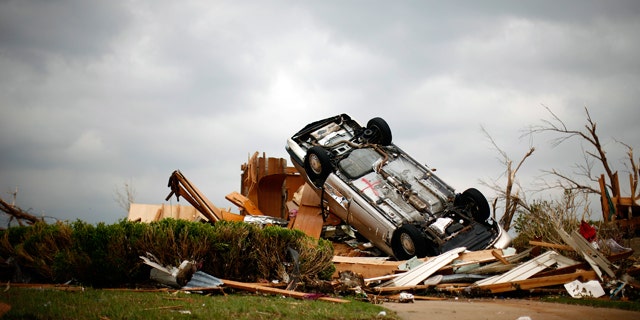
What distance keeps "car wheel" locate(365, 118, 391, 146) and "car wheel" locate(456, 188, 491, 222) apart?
9.75ft

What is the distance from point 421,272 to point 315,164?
4.75m

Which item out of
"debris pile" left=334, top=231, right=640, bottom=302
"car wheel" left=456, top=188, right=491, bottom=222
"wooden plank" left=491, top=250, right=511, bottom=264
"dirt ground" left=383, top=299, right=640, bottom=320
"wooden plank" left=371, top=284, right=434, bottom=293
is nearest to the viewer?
"dirt ground" left=383, top=299, right=640, bottom=320

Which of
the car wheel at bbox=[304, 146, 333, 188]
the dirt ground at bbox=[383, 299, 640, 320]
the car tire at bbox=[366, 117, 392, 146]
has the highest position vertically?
the car tire at bbox=[366, 117, 392, 146]

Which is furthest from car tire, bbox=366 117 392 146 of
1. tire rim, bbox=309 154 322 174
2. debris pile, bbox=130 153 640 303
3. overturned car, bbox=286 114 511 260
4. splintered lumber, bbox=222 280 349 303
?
splintered lumber, bbox=222 280 349 303

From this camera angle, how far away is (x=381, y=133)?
1614 centimetres

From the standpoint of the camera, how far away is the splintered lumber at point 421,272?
10.9 meters

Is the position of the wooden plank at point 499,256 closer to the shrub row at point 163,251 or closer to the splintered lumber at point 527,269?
the splintered lumber at point 527,269

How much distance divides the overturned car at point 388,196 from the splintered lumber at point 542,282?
100 inches

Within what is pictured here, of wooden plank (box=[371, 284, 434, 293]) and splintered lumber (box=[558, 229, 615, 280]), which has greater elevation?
splintered lumber (box=[558, 229, 615, 280])

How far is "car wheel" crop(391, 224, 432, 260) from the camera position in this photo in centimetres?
1271

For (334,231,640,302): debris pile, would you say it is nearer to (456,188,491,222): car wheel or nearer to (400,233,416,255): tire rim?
(400,233,416,255): tire rim

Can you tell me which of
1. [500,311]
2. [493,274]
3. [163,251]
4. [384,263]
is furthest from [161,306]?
[493,274]

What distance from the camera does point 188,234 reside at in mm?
9672

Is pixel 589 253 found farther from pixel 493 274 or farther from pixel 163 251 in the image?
pixel 163 251
